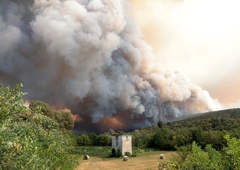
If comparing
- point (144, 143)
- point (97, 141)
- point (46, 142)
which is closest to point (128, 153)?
point (144, 143)

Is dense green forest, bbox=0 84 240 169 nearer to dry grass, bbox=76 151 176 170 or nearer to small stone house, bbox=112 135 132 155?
dry grass, bbox=76 151 176 170

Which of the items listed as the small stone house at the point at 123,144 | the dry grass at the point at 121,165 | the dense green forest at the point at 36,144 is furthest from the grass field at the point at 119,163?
the dense green forest at the point at 36,144

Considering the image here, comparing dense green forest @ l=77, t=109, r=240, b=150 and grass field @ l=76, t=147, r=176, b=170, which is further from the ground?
dense green forest @ l=77, t=109, r=240, b=150

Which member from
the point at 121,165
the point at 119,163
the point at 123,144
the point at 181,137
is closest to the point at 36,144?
the point at 121,165

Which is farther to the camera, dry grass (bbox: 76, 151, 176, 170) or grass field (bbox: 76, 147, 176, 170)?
grass field (bbox: 76, 147, 176, 170)

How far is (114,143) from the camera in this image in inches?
3543

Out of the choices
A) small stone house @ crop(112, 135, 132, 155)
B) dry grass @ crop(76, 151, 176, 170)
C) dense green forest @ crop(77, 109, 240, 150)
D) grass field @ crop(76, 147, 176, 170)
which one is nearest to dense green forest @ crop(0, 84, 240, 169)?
dry grass @ crop(76, 151, 176, 170)

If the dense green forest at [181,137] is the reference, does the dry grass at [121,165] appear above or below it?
below

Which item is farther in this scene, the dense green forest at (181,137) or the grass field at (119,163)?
the dense green forest at (181,137)

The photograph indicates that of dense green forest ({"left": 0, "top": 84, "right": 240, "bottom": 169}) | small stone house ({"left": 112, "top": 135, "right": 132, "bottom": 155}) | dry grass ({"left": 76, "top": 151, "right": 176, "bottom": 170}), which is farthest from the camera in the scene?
small stone house ({"left": 112, "top": 135, "right": 132, "bottom": 155})

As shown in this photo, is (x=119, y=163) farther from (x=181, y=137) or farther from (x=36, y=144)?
(x=36, y=144)

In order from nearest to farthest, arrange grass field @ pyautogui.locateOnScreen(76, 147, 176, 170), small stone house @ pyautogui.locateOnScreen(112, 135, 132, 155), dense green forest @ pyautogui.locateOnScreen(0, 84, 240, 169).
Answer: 1. dense green forest @ pyautogui.locateOnScreen(0, 84, 240, 169)
2. grass field @ pyautogui.locateOnScreen(76, 147, 176, 170)
3. small stone house @ pyautogui.locateOnScreen(112, 135, 132, 155)

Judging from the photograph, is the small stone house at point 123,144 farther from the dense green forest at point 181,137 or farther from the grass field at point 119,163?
the dense green forest at point 181,137

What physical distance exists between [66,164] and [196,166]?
13.9 metres
